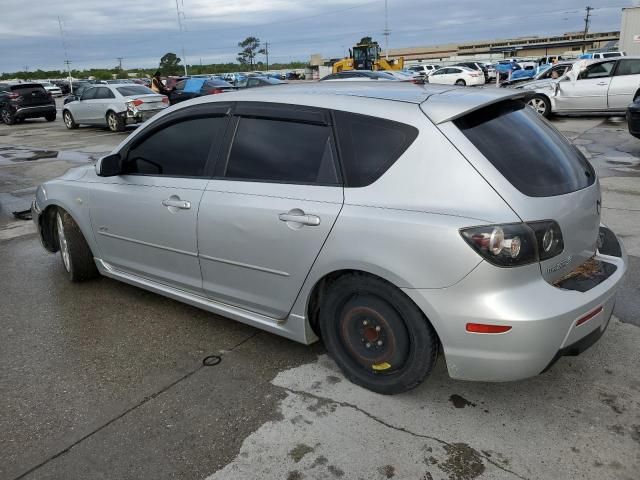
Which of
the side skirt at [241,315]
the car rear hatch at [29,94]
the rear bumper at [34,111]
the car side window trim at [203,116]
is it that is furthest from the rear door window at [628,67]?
the car rear hatch at [29,94]

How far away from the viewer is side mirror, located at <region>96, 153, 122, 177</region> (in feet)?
13.1

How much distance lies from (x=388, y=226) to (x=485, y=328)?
64 centimetres

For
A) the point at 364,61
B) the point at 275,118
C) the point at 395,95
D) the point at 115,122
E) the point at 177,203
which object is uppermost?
the point at 364,61

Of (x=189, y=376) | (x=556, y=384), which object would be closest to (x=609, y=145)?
(x=556, y=384)

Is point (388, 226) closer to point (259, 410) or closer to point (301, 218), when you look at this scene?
point (301, 218)

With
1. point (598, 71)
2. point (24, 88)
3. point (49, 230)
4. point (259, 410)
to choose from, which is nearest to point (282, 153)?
point (259, 410)

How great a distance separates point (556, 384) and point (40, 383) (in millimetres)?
2968

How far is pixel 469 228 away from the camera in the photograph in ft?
8.29

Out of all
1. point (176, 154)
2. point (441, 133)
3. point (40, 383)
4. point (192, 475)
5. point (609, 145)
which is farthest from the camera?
point (609, 145)

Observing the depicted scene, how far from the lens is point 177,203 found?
363cm

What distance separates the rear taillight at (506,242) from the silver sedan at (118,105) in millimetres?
15956

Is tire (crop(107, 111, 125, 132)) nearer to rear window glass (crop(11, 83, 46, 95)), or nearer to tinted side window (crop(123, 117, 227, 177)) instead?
rear window glass (crop(11, 83, 46, 95))

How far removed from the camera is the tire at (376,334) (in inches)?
109

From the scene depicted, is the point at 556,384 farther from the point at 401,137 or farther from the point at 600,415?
the point at 401,137
